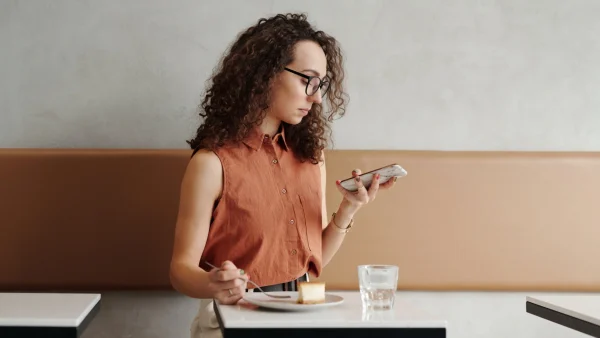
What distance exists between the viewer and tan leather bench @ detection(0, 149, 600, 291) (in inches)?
81.4

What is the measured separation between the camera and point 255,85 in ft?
5.68

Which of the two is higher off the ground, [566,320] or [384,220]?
[384,220]

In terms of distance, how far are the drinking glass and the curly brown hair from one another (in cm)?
53

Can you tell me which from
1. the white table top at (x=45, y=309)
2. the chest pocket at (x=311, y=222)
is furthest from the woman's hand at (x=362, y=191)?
the white table top at (x=45, y=309)

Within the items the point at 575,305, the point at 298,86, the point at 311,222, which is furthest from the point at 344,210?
the point at 575,305

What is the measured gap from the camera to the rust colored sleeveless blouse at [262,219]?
1.70 m

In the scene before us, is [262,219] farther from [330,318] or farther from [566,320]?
[566,320]

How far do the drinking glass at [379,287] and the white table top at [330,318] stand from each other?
0.8 inches

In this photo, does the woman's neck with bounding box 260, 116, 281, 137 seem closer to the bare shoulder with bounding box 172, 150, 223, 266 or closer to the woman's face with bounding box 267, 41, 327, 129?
the woman's face with bounding box 267, 41, 327, 129

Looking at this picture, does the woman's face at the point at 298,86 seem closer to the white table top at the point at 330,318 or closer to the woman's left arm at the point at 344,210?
the woman's left arm at the point at 344,210

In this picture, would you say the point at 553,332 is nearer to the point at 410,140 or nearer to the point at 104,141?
the point at 410,140

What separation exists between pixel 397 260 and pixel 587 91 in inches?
30.5

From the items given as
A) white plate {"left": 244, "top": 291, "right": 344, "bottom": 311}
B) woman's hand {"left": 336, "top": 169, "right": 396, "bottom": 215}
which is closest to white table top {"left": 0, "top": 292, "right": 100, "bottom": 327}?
white plate {"left": 244, "top": 291, "right": 344, "bottom": 311}

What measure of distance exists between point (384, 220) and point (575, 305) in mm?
730
